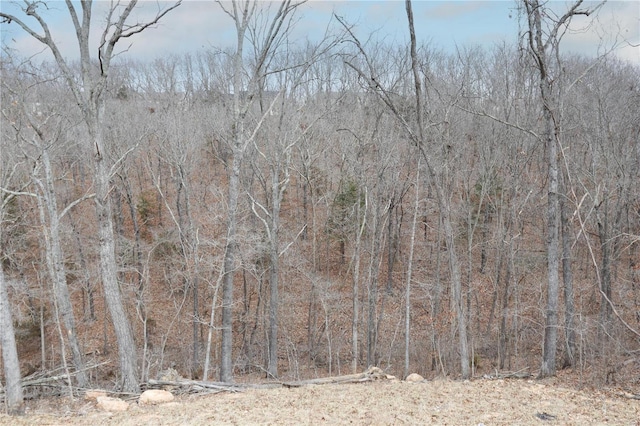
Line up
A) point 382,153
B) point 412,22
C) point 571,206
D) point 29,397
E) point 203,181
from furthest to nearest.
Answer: point 203,181 < point 571,206 < point 382,153 < point 412,22 < point 29,397

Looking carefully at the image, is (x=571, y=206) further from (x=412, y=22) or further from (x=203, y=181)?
(x=203, y=181)

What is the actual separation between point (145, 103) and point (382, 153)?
21497 mm

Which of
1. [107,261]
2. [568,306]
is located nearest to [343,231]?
[568,306]

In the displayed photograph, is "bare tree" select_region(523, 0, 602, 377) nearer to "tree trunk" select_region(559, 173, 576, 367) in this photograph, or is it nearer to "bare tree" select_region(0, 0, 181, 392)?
"tree trunk" select_region(559, 173, 576, 367)

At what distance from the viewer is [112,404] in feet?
→ 23.1

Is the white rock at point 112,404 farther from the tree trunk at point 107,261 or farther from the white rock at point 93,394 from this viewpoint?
the tree trunk at point 107,261

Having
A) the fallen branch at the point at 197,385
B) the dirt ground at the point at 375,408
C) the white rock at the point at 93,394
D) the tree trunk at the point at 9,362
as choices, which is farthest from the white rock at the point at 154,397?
the tree trunk at the point at 9,362

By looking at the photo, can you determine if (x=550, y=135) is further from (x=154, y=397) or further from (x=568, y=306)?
(x=154, y=397)

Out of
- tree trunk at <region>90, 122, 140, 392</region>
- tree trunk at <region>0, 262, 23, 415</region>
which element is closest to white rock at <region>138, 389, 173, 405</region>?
tree trunk at <region>90, 122, 140, 392</region>

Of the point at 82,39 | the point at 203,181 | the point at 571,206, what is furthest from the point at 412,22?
the point at 203,181

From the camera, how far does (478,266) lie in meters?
23.5

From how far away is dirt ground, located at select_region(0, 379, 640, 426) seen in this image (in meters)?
6.12

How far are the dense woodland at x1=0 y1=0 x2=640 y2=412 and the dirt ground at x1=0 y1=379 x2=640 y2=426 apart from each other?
3170mm

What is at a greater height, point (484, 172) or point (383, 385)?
point (484, 172)
